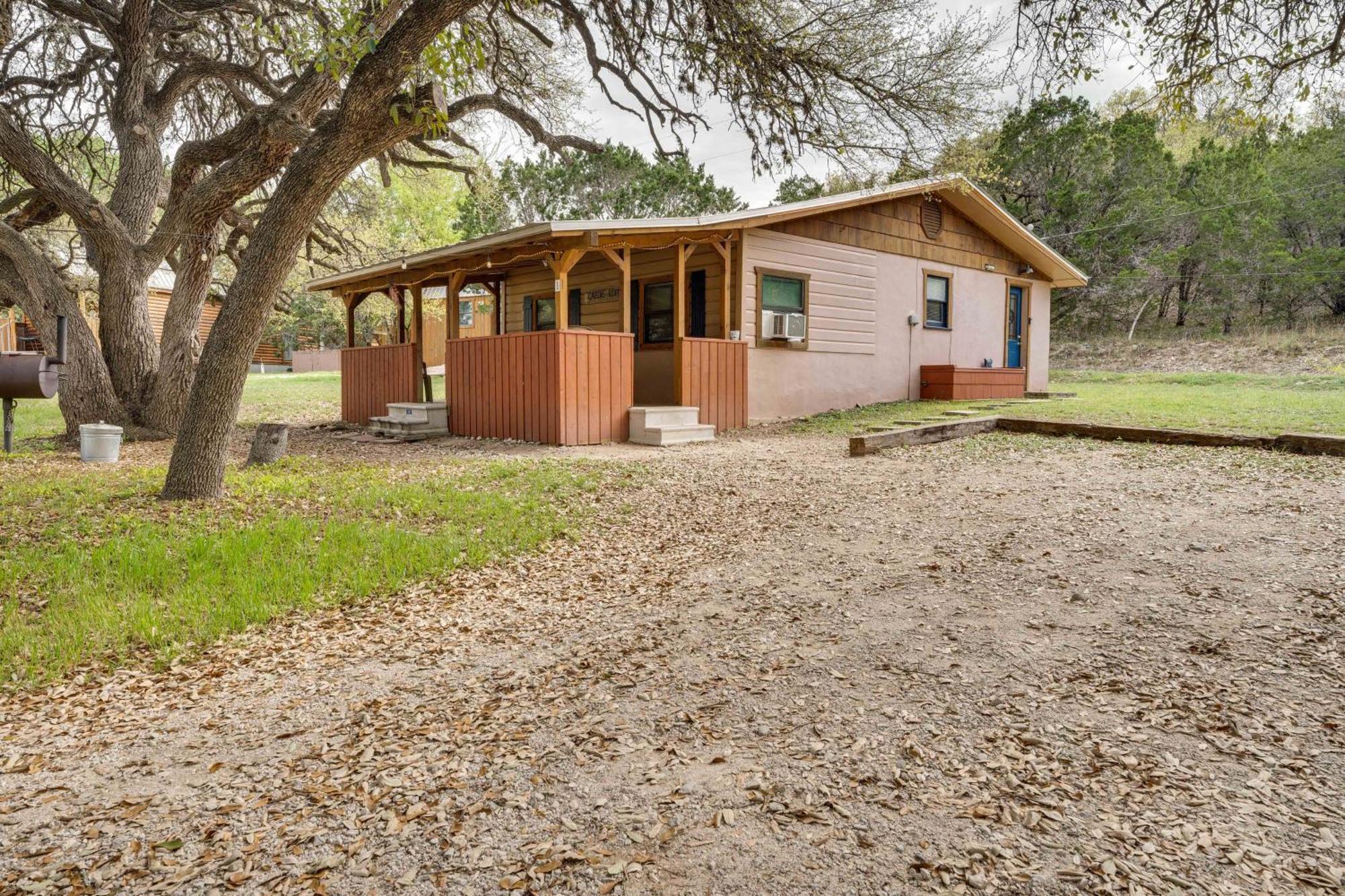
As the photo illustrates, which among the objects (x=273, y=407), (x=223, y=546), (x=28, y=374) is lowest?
(x=223, y=546)

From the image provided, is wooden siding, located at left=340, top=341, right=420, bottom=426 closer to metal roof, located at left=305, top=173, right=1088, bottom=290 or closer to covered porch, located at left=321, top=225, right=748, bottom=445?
covered porch, located at left=321, top=225, right=748, bottom=445

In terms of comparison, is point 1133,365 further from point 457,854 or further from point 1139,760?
point 457,854

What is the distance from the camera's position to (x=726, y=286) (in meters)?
12.1

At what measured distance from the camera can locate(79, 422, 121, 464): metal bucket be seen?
8766 mm

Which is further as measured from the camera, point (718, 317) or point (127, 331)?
point (718, 317)

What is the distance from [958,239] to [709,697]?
14998 millimetres

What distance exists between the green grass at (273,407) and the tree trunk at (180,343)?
5.84ft

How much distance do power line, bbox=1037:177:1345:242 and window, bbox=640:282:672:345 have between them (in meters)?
15.4

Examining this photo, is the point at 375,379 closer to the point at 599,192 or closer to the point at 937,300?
the point at 937,300

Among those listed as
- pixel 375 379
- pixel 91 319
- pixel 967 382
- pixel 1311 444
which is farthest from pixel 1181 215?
pixel 91 319

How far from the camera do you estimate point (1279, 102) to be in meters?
5.36

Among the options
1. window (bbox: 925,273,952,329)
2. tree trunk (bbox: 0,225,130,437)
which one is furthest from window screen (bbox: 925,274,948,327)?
tree trunk (bbox: 0,225,130,437)

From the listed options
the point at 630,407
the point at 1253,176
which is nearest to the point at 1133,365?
the point at 1253,176

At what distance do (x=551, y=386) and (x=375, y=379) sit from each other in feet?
19.0
